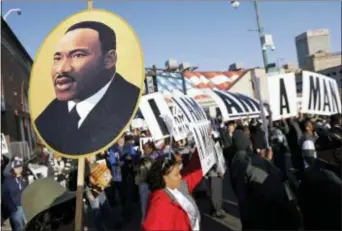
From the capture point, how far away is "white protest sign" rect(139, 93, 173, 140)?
27.5ft

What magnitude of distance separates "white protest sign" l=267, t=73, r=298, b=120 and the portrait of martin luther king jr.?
22.4 ft

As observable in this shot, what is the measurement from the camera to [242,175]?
520cm

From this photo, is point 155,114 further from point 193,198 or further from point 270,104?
point 193,198

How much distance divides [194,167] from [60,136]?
1706 millimetres

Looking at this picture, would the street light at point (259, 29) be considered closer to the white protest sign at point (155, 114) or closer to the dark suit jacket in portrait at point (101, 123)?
the white protest sign at point (155, 114)

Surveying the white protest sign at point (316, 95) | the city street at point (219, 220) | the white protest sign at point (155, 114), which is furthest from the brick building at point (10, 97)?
the white protest sign at point (316, 95)

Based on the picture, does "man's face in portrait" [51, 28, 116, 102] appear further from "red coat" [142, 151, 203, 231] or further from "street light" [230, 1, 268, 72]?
"street light" [230, 1, 268, 72]

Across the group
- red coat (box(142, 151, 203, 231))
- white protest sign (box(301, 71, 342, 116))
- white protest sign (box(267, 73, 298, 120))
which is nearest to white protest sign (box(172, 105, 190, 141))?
white protest sign (box(267, 73, 298, 120))

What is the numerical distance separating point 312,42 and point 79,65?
257 feet

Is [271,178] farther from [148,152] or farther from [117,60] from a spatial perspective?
[148,152]

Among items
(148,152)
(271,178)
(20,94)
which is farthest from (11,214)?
(20,94)

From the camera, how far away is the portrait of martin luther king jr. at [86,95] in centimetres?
274

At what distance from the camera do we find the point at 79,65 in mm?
2926

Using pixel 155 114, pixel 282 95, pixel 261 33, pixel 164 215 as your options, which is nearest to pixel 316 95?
pixel 282 95
